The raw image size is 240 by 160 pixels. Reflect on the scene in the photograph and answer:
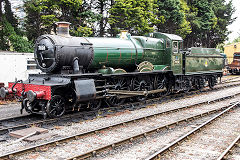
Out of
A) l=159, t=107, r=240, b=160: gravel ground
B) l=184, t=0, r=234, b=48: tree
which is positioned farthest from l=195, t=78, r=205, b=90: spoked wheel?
l=184, t=0, r=234, b=48: tree

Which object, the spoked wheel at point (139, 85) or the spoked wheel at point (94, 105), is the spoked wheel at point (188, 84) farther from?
the spoked wheel at point (94, 105)

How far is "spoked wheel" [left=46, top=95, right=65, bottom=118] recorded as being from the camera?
9.01 m

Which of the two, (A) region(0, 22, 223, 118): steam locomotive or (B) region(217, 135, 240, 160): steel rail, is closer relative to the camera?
(B) region(217, 135, 240, 160): steel rail

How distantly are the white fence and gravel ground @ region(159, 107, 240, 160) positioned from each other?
11021 millimetres

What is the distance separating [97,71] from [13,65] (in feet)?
20.6

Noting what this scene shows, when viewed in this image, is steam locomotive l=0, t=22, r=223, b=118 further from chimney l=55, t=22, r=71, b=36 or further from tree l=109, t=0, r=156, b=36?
tree l=109, t=0, r=156, b=36

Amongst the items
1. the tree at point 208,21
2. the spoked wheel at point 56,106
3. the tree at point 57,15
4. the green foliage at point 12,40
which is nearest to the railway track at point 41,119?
the spoked wheel at point 56,106

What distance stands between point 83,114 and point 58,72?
6.25 feet

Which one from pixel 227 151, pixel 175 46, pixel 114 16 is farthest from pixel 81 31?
pixel 227 151

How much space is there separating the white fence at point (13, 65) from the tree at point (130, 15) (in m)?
9.16

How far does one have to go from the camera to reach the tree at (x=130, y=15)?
71.9 feet

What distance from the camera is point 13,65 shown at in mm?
14648

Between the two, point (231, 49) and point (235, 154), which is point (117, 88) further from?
point (231, 49)

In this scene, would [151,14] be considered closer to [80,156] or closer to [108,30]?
[108,30]
